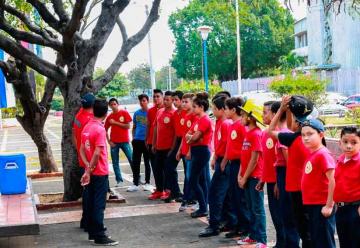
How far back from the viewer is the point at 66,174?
10.2m

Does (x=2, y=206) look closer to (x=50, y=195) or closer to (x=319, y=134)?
(x=50, y=195)

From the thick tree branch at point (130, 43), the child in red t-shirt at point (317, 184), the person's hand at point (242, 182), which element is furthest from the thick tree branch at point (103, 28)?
the child in red t-shirt at point (317, 184)

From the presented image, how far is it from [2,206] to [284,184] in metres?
3.84

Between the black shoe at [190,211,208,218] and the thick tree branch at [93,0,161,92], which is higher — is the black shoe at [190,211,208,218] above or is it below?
below

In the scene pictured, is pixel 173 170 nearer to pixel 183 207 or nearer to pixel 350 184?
pixel 183 207

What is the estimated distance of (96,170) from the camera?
7297mm

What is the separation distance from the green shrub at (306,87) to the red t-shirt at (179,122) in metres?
10.9

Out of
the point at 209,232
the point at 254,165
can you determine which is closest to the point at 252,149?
the point at 254,165

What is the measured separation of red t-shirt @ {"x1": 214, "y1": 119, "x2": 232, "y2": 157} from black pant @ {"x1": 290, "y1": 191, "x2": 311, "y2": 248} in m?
2.09

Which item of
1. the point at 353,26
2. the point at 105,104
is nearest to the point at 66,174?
the point at 105,104

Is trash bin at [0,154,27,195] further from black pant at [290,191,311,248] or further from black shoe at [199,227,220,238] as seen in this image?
black pant at [290,191,311,248]

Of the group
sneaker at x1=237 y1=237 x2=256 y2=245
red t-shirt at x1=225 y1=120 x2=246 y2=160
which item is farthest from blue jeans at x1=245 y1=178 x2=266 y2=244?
red t-shirt at x1=225 y1=120 x2=246 y2=160

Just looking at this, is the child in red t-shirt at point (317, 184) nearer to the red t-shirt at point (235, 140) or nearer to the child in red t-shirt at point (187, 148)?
the red t-shirt at point (235, 140)

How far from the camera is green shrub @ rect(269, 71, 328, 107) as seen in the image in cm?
2044
